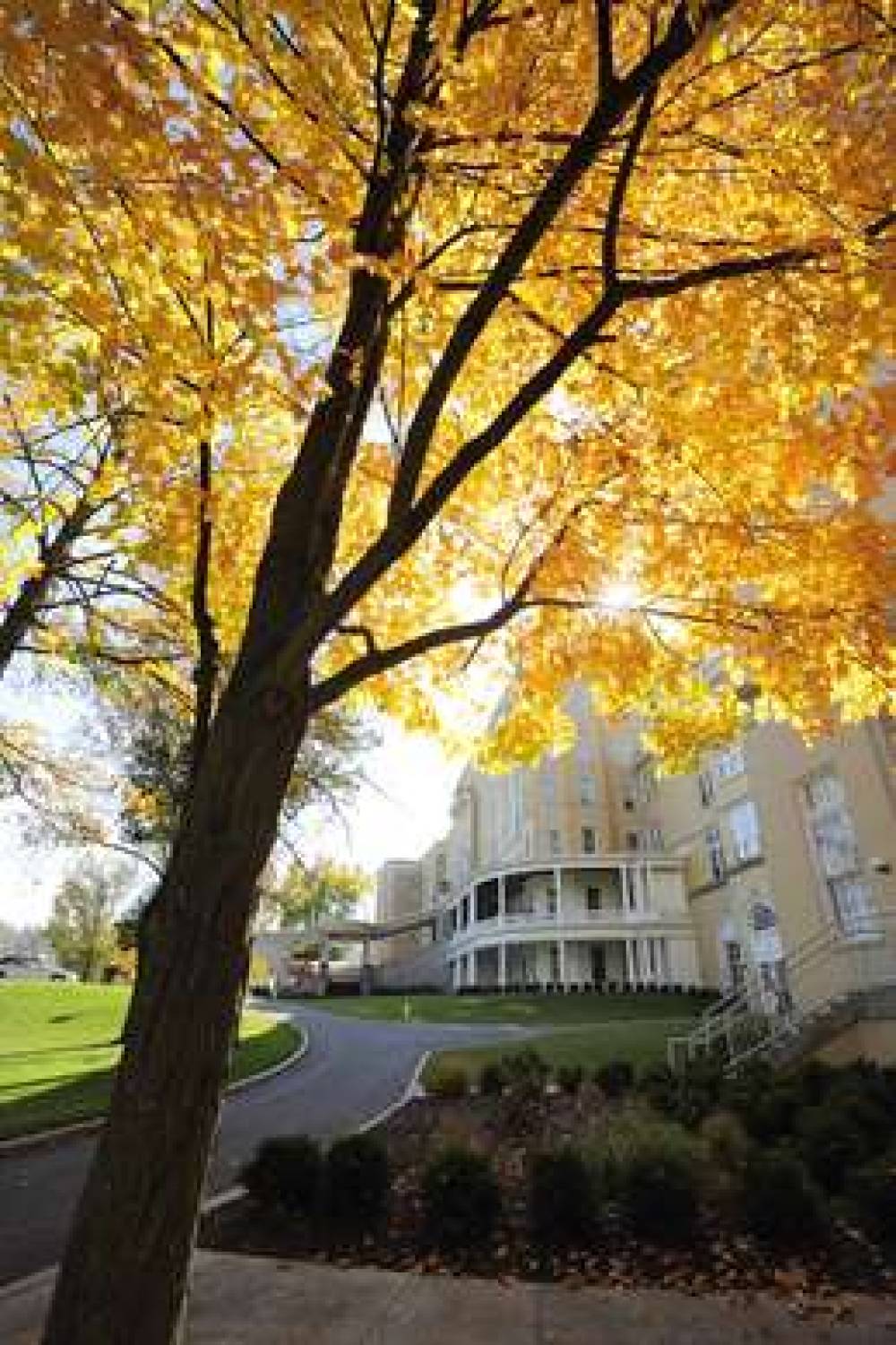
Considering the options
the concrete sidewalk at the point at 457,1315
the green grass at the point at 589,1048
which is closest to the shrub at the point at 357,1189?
the concrete sidewalk at the point at 457,1315

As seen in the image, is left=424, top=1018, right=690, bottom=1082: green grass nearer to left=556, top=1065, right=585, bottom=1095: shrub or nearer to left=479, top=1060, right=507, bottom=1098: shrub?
left=479, top=1060, right=507, bottom=1098: shrub

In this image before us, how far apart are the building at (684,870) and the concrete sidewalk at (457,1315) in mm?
6228

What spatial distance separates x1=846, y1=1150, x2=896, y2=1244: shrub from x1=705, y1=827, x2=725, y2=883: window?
31487mm

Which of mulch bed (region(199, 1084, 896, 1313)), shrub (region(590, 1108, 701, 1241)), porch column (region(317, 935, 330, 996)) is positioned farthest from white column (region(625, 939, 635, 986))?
shrub (region(590, 1108, 701, 1241))

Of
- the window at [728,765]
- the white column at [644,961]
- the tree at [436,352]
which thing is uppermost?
the window at [728,765]

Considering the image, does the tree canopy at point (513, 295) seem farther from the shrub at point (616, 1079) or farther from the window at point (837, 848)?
the window at point (837, 848)

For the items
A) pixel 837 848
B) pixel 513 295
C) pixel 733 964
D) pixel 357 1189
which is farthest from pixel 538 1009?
pixel 513 295

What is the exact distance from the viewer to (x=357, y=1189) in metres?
6.05

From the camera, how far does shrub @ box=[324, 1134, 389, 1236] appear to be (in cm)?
595

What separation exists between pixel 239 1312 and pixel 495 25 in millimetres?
7865

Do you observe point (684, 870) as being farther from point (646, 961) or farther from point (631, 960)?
point (631, 960)

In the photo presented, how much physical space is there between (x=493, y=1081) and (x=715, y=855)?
27470mm

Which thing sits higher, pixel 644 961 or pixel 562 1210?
pixel 644 961

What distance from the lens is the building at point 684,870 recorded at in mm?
13719
